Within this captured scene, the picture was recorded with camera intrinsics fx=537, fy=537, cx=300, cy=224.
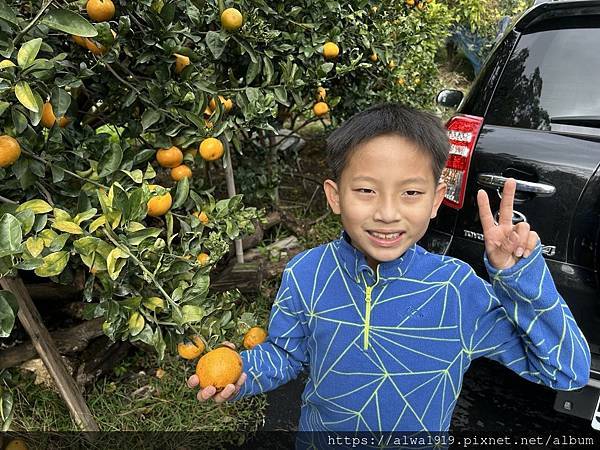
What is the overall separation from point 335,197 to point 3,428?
98 cm

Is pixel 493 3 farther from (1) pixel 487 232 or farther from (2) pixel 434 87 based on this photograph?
(1) pixel 487 232

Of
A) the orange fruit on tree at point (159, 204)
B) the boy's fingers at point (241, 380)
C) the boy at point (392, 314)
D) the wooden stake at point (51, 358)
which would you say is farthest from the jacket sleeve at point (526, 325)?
the wooden stake at point (51, 358)

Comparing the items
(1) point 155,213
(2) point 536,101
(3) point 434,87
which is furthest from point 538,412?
(3) point 434,87

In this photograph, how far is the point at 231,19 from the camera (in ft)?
6.05

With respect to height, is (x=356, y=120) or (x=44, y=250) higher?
(x=356, y=120)

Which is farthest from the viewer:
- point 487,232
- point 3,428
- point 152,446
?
point 152,446

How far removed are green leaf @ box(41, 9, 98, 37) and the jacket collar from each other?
2.48 ft

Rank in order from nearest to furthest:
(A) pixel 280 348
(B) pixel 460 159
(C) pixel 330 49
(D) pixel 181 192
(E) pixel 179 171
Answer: (A) pixel 280 348, (D) pixel 181 192, (E) pixel 179 171, (B) pixel 460 159, (C) pixel 330 49

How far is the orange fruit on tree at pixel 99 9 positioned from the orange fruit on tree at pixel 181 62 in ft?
1.15

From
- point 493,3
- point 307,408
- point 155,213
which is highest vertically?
point 493,3

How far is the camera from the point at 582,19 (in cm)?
196

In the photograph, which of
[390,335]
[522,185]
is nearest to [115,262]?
[390,335]

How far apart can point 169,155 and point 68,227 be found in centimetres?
71

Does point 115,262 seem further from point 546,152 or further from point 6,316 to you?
point 546,152
